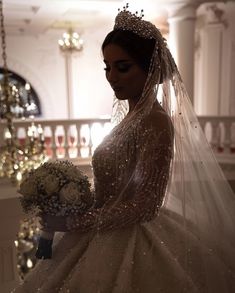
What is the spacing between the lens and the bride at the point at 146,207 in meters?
1.19

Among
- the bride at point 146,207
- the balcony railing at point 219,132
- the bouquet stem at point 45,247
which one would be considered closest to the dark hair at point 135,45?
the bride at point 146,207

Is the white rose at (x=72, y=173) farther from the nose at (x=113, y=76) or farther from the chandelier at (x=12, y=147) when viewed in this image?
the chandelier at (x=12, y=147)

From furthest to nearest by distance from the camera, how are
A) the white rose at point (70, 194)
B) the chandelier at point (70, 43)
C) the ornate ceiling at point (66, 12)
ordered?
1. the chandelier at point (70, 43)
2. the ornate ceiling at point (66, 12)
3. the white rose at point (70, 194)

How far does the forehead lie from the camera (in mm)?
1279

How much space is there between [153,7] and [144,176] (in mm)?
4676

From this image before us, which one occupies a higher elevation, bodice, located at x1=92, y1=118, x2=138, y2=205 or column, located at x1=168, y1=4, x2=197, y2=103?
column, located at x1=168, y1=4, x2=197, y2=103

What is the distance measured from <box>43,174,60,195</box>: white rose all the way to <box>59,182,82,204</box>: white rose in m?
0.02

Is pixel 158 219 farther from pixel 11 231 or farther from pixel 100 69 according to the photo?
pixel 100 69

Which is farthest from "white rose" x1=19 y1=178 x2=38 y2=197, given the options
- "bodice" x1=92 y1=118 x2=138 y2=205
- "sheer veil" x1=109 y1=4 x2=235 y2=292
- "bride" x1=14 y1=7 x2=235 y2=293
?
"sheer veil" x1=109 y1=4 x2=235 y2=292

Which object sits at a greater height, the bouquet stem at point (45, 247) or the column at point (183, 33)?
the column at point (183, 33)

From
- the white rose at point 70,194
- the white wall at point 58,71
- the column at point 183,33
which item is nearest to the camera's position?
the white rose at point 70,194

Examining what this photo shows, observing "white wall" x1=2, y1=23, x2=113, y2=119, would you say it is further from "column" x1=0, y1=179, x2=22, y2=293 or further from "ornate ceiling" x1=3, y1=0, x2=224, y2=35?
"column" x1=0, y1=179, x2=22, y2=293

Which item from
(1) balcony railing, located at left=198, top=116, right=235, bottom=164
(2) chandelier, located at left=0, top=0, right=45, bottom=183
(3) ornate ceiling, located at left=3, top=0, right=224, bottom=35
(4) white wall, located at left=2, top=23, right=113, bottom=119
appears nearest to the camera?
(2) chandelier, located at left=0, top=0, right=45, bottom=183

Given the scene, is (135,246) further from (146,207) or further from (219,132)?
(219,132)
